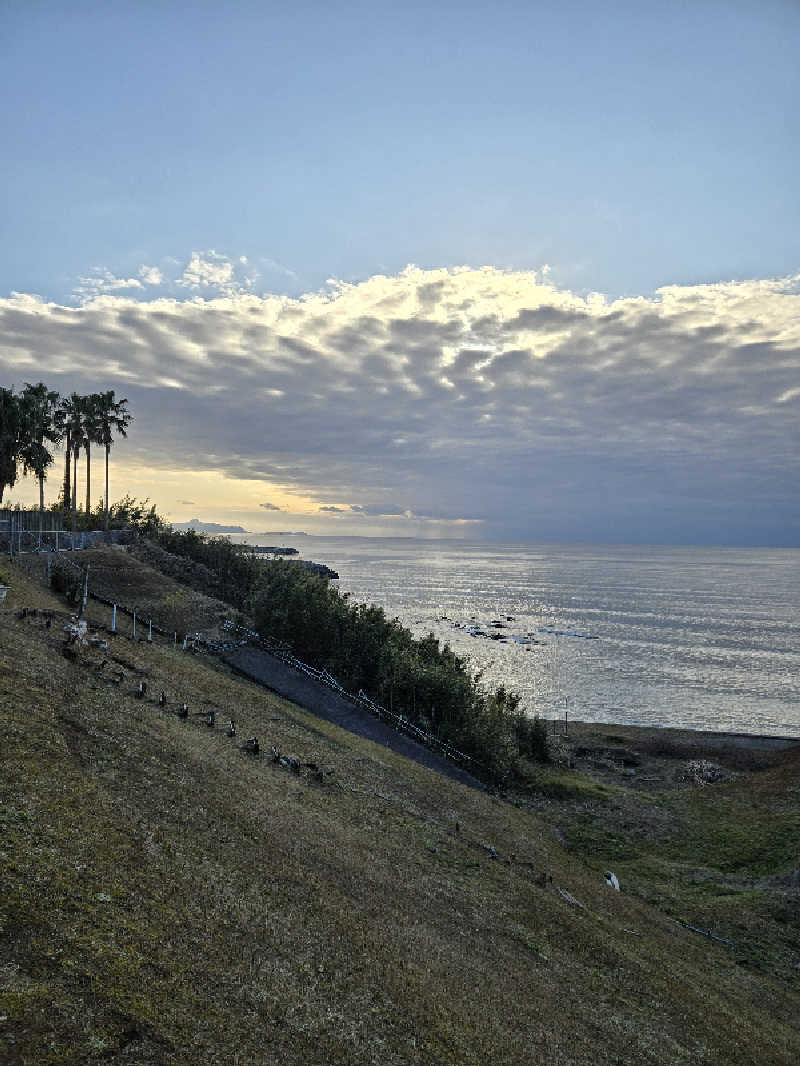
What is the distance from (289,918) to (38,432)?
62347 millimetres

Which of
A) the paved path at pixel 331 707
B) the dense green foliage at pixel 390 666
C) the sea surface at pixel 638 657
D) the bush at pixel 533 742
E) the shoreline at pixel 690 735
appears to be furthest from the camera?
the sea surface at pixel 638 657

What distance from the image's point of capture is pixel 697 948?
25703 millimetres

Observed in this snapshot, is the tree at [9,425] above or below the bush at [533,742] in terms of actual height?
above

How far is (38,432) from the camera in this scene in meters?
63.7

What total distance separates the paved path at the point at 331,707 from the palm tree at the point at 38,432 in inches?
997

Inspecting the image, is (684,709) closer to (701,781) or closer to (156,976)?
(701,781)

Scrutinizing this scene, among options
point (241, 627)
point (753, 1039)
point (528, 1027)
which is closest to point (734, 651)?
point (241, 627)

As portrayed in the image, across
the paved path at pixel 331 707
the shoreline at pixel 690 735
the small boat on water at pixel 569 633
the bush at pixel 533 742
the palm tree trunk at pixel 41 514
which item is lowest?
the shoreline at pixel 690 735

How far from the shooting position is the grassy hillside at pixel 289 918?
35.0ft

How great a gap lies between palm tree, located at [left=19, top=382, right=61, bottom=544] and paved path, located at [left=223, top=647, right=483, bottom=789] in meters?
25.3

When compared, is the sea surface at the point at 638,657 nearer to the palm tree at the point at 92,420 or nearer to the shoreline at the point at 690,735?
the shoreline at the point at 690,735

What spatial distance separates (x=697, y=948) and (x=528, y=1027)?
15.4 meters

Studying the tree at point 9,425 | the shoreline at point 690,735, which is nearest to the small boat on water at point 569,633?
the shoreline at point 690,735

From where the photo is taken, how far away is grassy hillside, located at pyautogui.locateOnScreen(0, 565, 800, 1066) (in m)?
10.7
